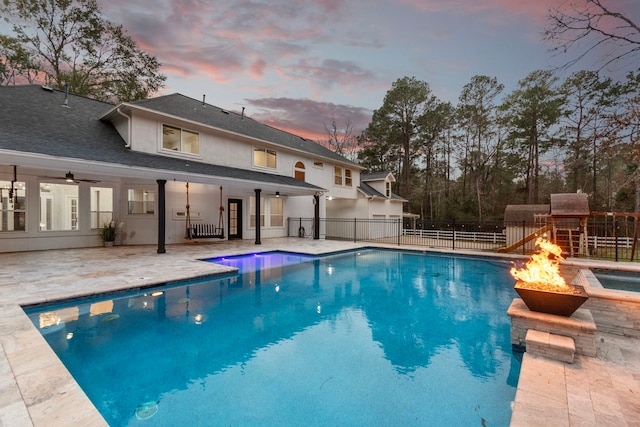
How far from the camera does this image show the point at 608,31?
7250 millimetres

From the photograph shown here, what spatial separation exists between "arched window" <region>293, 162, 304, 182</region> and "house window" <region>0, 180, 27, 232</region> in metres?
11.2

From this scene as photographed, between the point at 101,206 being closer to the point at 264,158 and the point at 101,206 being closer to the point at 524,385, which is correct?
the point at 264,158

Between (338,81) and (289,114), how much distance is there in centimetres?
736

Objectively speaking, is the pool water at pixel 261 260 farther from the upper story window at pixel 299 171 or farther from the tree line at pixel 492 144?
the tree line at pixel 492 144

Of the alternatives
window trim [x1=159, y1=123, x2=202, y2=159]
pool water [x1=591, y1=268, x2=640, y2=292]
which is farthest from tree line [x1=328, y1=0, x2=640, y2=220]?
window trim [x1=159, y1=123, x2=202, y2=159]

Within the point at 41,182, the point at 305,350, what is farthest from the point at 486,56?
the point at 41,182

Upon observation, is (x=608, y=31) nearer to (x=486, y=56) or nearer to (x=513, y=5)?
(x=513, y=5)

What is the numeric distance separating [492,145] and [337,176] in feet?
51.8

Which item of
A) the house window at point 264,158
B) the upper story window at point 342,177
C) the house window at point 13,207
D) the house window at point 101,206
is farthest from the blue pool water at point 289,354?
the upper story window at point 342,177

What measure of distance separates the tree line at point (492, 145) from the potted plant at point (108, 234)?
24.4 m

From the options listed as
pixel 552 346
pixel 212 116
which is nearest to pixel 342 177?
→ pixel 212 116

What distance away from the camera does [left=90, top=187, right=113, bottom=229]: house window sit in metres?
10.8

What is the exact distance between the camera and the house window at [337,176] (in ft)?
60.7

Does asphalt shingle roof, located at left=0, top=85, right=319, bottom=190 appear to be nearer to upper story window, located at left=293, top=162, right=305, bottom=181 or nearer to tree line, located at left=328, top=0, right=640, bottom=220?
upper story window, located at left=293, top=162, right=305, bottom=181
